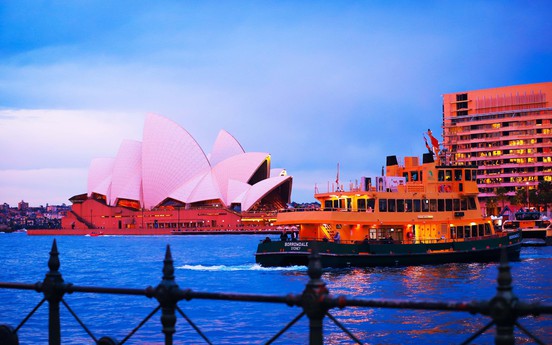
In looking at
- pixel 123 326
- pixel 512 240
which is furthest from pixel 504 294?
pixel 512 240

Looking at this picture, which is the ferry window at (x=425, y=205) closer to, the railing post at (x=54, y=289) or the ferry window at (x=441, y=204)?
the ferry window at (x=441, y=204)

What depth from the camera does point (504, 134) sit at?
113875mm

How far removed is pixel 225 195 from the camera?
11838cm

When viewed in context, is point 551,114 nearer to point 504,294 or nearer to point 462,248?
point 462,248

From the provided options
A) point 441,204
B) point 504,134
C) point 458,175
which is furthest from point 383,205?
point 504,134

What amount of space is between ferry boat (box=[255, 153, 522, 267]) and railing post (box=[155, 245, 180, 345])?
27.9m

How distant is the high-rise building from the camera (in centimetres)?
11044

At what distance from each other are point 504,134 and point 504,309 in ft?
377

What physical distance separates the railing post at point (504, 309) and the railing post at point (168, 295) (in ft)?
7.33

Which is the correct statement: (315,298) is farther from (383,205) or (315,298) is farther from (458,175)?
(458,175)

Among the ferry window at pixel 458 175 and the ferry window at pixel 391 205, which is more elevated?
the ferry window at pixel 458 175

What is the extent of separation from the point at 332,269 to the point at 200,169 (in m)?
76.2

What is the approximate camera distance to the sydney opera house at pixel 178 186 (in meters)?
105

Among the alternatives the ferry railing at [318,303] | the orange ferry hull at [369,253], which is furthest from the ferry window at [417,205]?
the ferry railing at [318,303]
